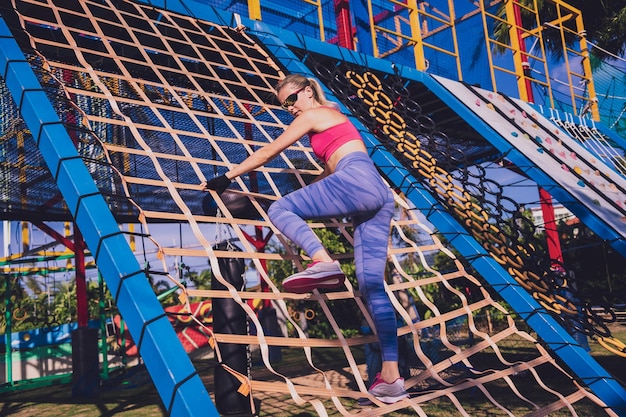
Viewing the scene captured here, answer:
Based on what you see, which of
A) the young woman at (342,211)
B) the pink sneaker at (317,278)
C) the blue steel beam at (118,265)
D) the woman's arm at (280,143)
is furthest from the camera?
the woman's arm at (280,143)

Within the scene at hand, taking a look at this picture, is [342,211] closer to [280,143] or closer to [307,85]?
[280,143]

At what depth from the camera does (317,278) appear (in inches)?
74.6

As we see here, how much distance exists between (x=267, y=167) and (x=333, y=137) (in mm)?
2078

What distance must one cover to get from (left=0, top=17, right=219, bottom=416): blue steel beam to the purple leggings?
0.59 metres

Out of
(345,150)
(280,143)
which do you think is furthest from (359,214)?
(280,143)

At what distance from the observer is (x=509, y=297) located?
284 centimetres

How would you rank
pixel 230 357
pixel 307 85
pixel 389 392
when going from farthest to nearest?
pixel 230 357 → pixel 307 85 → pixel 389 392

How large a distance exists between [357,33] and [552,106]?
305 centimetres

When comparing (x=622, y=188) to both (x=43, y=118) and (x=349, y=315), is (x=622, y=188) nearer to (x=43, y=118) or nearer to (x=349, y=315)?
(x=43, y=118)

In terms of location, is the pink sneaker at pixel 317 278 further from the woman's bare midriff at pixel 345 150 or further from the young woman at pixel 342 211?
the woman's bare midriff at pixel 345 150

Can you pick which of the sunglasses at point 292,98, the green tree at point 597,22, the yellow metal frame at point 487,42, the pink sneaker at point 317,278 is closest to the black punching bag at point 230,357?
the sunglasses at point 292,98

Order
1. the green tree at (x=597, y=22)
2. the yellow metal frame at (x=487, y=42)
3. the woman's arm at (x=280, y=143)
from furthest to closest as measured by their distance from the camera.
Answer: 1. the green tree at (x=597, y=22)
2. the yellow metal frame at (x=487, y=42)
3. the woman's arm at (x=280, y=143)

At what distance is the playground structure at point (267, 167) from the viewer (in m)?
1.95

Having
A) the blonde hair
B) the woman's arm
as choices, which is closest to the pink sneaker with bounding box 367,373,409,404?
the woman's arm
